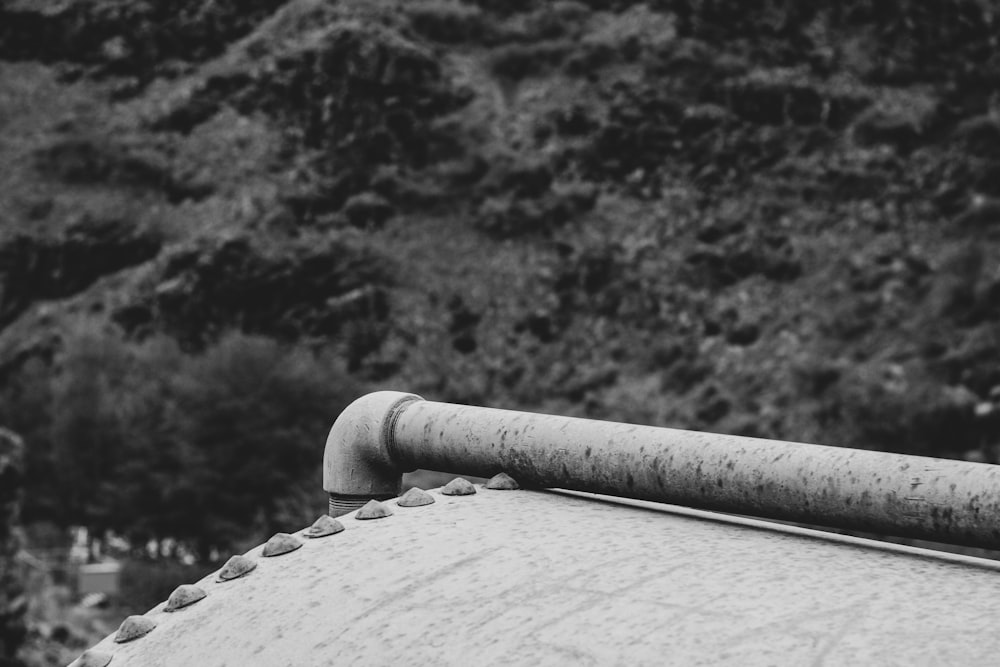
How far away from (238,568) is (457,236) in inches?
1908

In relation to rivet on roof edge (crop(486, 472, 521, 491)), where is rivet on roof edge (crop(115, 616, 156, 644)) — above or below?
below

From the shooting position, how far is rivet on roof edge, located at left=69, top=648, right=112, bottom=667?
7.73 ft

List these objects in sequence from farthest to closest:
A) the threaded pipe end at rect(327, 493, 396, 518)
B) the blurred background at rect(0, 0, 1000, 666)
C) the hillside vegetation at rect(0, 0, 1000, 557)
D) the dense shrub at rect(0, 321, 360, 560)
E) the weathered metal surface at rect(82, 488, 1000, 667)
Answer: the hillside vegetation at rect(0, 0, 1000, 557) < the blurred background at rect(0, 0, 1000, 666) < the dense shrub at rect(0, 321, 360, 560) < the threaded pipe end at rect(327, 493, 396, 518) < the weathered metal surface at rect(82, 488, 1000, 667)

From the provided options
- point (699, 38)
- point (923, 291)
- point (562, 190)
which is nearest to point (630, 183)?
point (562, 190)

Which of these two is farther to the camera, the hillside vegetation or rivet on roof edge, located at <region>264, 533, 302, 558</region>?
the hillside vegetation

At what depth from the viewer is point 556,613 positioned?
1998 mm

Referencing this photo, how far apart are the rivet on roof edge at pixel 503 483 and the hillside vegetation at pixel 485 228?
2607 centimetres

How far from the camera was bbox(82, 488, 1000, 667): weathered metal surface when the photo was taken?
179 centimetres

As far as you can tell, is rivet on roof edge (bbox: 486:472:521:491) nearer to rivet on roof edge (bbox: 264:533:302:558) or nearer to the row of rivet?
the row of rivet

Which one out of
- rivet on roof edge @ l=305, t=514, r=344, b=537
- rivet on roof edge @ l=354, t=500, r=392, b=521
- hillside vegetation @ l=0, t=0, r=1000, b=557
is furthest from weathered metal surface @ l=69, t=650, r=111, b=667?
hillside vegetation @ l=0, t=0, r=1000, b=557

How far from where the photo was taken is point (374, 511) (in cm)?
259

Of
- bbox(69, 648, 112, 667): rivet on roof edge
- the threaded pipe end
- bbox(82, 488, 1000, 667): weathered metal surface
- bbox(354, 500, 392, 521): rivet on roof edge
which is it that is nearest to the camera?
bbox(82, 488, 1000, 667): weathered metal surface

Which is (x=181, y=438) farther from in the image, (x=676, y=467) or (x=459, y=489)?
(x=676, y=467)

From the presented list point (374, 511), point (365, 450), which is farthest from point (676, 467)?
point (365, 450)
